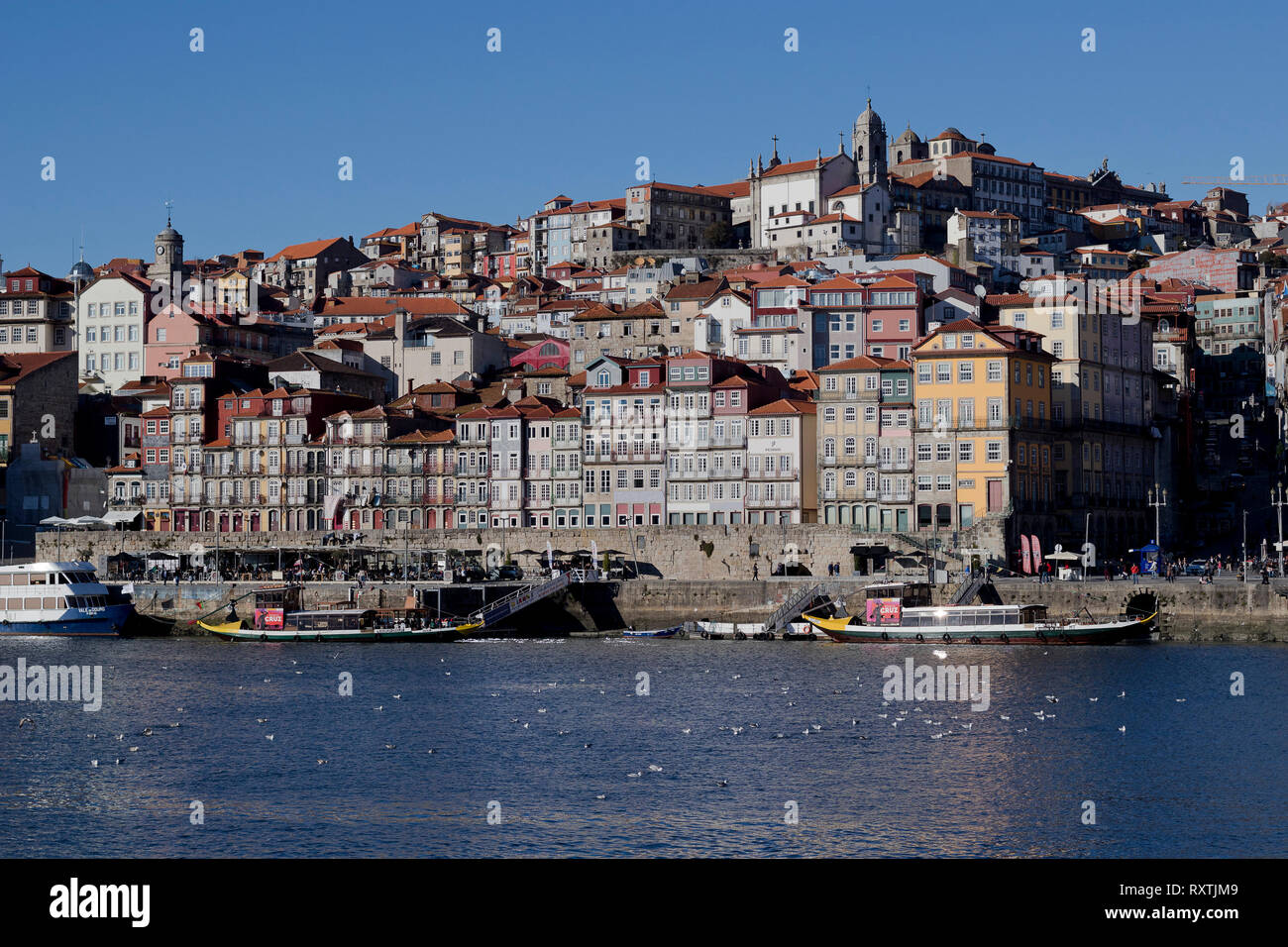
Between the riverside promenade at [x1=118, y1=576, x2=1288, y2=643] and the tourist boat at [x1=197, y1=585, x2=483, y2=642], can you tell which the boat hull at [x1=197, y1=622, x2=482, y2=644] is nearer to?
the tourist boat at [x1=197, y1=585, x2=483, y2=642]

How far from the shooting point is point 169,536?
88.2 meters

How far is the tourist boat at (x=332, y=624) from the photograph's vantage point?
236 feet

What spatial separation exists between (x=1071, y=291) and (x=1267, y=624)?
34407 millimetres

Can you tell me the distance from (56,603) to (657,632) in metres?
27.8

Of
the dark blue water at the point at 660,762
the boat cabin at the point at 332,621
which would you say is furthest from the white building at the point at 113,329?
the dark blue water at the point at 660,762

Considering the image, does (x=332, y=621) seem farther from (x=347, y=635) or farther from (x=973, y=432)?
(x=973, y=432)

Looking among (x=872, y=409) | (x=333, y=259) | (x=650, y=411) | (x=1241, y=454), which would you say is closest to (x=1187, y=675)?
(x=872, y=409)

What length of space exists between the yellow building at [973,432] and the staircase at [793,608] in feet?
28.0

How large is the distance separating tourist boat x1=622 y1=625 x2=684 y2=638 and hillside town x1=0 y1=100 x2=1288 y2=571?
34.3 ft

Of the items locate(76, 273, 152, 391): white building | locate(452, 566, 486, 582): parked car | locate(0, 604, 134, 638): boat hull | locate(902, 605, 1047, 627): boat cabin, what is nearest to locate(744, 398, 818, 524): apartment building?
locate(452, 566, 486, 582): parked car

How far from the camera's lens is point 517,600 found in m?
72.6

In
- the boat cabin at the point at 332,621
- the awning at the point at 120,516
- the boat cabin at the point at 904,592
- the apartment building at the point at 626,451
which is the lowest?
the boat cabin at the point at 332,621

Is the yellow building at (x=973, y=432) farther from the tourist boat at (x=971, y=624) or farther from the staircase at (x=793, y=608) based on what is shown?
the tourist boat at (x=971, y=624)
